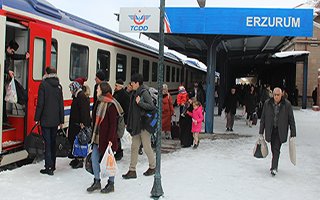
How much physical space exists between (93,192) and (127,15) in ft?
17.4

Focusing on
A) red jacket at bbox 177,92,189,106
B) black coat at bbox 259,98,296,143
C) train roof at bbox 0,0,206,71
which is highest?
train roof at bbox 0,0,206,71

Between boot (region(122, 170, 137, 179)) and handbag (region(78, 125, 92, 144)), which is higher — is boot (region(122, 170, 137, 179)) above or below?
below

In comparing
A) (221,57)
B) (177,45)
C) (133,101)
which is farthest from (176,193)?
(221,57)

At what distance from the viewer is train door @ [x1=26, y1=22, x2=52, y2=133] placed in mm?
Result: 7133

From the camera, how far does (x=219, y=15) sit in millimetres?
10891

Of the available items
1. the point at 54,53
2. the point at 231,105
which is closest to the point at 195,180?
the point at 54,53

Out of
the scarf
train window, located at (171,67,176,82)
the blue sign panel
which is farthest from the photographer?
train window, located at (171,67,176,82)

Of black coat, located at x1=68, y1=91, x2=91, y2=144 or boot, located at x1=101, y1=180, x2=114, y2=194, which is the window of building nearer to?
black coat, located at x1=68, y1=91, x2=91, y2=144

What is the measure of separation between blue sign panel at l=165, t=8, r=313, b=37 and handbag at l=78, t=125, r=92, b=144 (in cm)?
504

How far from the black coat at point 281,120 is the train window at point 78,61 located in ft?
14.6

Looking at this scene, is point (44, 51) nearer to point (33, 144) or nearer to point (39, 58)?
point (39, 58)

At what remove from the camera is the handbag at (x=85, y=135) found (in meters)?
6.95

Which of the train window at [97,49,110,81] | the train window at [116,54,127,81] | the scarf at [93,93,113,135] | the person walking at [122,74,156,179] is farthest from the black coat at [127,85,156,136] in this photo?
the train window at [116,54,127,81]

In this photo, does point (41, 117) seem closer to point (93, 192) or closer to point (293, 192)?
point (93, 192)
